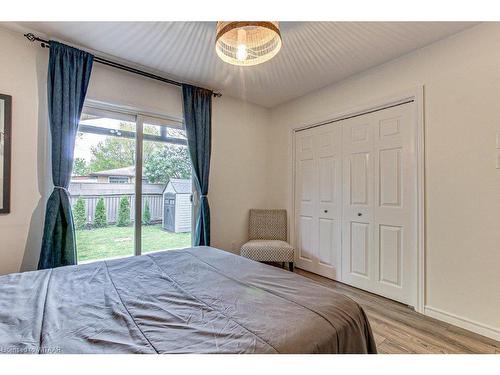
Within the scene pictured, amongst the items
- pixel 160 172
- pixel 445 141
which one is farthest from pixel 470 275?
pixel 160 172

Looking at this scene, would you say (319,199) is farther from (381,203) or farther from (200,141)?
(200,141)

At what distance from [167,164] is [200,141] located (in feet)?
1.63

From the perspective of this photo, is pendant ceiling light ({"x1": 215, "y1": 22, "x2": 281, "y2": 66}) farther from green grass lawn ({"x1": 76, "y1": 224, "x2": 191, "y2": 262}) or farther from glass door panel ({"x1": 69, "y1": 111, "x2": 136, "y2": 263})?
green grass lawn ({"x1": 76, "y1": 224, "x2": 191, "y2": 262})

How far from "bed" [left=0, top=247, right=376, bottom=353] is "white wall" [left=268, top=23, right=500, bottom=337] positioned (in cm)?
146

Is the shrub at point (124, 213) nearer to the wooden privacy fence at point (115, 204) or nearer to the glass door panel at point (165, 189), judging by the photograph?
the wooden privacy fence at point (115, 204)

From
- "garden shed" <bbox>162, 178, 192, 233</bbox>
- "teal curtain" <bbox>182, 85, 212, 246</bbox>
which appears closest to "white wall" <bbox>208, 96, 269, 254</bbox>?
"teal curtain" <bbox>182, 85, 212, 246</bbox>

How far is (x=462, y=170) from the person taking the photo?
6.47ft

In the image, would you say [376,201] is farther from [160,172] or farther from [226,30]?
[160,172]

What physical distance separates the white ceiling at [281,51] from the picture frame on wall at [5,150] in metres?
0.69

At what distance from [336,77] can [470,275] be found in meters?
2.32

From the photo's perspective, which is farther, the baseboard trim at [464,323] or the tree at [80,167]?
the tree at [80,167]

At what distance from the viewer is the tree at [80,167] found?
2336 millimetres

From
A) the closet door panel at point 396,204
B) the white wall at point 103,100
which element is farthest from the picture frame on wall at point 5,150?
the closet door panel at point 396,204

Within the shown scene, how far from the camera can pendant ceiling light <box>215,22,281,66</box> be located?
1.54 metres
